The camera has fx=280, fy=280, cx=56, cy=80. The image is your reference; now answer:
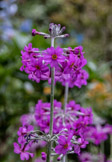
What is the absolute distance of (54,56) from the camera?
2.53 feet

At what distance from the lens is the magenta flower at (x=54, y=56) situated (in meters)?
0.77

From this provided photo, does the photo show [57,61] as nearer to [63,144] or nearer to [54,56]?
[54,56]

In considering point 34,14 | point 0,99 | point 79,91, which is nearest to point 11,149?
point 0,99

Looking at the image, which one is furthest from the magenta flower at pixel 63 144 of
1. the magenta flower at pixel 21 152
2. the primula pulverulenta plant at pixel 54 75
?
the magenta flower at pixel 21 152

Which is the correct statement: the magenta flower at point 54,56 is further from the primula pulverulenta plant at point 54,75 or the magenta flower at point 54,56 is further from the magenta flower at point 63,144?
the magenta flower at point 63,144

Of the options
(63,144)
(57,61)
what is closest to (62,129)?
(63,144)

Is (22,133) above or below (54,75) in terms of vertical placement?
below

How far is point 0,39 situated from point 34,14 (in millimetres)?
4192

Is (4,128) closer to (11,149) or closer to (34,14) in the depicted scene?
(11,149)

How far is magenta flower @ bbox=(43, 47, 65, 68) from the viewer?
77cm

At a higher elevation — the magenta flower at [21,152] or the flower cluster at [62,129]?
the flower cluster at [62,129]

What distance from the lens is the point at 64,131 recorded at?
2.91 feet

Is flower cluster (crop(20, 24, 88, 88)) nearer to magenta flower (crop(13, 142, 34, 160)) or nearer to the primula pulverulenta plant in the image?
the primula pulverulenta plant

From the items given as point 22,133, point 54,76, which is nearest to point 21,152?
point 22,133
